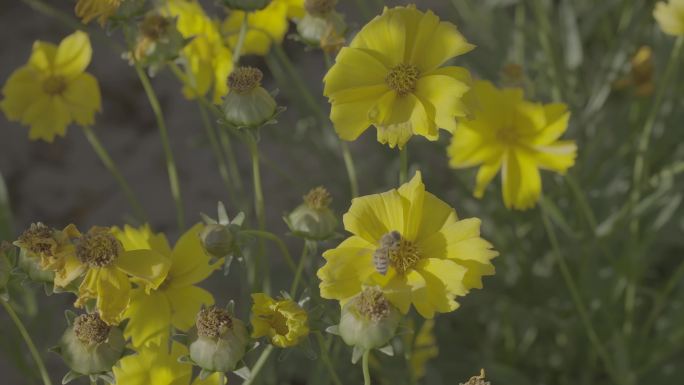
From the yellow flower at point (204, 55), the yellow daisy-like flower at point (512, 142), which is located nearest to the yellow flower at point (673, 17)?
the yellow daisy-like flower at point (512, 142)

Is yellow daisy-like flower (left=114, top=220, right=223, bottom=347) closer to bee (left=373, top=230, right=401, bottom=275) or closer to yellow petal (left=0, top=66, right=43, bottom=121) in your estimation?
bee (left=373, top=230, right=401, bottom=275)

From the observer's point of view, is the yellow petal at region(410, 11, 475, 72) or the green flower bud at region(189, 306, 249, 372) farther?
the yellow petal at region(410, 11, 475, 72)

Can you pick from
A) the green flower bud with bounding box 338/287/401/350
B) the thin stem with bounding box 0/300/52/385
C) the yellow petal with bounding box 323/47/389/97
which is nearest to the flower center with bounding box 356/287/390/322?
the green flower bud with bounding box 338/287/401/350

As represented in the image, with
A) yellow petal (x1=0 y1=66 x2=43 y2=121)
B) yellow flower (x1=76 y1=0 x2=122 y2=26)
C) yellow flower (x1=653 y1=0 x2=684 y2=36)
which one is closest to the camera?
yellow flower (x1=76 y1=0 x2=122 y2=26)

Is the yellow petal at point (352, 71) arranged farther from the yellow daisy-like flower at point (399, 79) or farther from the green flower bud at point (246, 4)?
the green flower bud at point (246, 4)

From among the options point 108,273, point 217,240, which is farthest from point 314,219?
point 108,273

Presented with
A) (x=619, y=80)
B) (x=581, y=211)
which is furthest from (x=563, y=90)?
(x=581, y=211)
